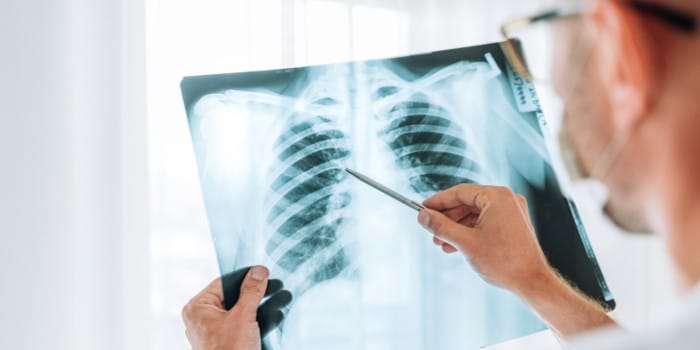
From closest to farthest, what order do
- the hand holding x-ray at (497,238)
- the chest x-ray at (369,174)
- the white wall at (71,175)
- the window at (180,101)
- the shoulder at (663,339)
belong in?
1. the shoulder at (663,339)
2. the hand holding x-ray at (497,238)
3. the chest x-ray at (369,174)
4. the white wall at (71,175)
5. the window at (180,101)

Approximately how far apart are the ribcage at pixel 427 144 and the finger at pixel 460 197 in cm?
13

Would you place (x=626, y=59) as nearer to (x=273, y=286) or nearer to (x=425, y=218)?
(x=425, y=218)

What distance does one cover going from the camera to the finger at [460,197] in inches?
45.4

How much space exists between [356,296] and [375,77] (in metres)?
0.40

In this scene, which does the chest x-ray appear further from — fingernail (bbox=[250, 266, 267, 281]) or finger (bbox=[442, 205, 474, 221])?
finger (bbox=[442, 205, 474, 221])

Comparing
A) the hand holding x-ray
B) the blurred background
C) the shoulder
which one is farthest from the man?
the blurred background

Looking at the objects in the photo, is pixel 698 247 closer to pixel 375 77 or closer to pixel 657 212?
pixel 657 212

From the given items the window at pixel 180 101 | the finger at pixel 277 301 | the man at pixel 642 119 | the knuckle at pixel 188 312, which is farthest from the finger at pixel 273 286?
the window at pixel 180 101

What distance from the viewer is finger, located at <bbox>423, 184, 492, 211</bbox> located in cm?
115

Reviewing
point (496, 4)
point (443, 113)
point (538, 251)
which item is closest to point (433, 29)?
point (496, 4)

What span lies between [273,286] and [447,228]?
0.92 ft

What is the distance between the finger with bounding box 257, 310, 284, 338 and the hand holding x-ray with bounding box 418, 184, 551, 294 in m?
0.26

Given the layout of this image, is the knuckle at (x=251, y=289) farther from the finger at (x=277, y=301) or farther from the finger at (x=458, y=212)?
the finger at (x=458, y=212)

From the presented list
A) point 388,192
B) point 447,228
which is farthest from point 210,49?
point 447,228
